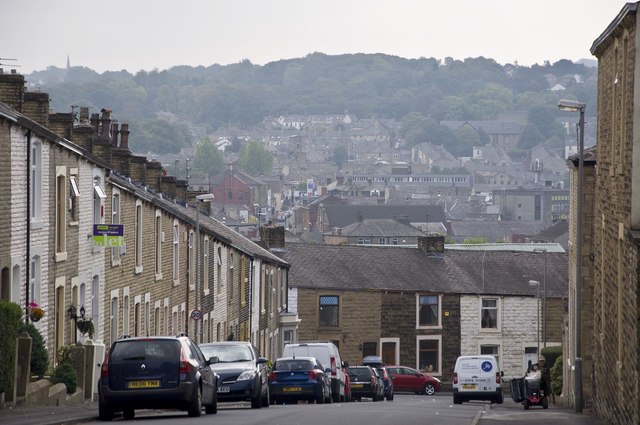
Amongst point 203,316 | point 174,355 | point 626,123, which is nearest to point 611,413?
point 626,123

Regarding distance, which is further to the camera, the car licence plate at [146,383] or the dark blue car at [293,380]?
the dark blue car at [293,380]

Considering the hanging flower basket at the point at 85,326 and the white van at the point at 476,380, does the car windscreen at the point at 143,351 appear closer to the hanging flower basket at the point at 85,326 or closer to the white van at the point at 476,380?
the hanging flower basket at the point at 85,326

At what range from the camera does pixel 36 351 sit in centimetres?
2230

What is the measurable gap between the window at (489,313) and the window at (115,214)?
33722mm

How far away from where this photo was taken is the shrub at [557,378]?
38000 mm

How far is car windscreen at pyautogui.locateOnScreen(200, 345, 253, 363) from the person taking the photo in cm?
2573

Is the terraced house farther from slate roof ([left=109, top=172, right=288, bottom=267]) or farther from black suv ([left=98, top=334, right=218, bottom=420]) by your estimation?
black suv ([left=98, top=334, right=218, bottom=420])

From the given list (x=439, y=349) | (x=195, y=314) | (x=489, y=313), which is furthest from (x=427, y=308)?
(x=195, y=314)

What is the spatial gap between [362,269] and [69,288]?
36.7 m

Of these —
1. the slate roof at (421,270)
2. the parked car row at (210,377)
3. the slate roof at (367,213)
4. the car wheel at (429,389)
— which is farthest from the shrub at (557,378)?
the slate roof at (367,213)

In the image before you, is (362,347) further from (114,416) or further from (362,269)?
(114,416)

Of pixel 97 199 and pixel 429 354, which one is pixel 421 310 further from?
pixel 97 199

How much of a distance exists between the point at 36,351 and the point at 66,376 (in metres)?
2.13

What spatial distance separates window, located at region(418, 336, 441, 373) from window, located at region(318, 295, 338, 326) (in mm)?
4622
